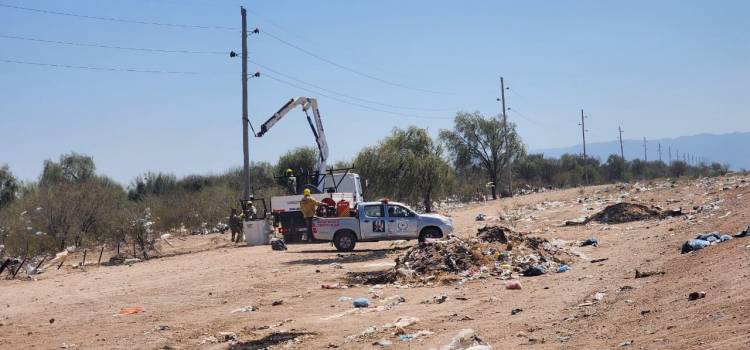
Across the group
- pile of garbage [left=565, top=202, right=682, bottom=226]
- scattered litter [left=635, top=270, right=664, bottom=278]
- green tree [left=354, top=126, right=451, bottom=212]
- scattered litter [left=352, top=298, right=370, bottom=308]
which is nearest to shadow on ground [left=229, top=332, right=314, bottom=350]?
scattered litter [left=352, top=298, right=370, bottom=308]

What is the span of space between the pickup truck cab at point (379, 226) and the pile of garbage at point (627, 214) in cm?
889

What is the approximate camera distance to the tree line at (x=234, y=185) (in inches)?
1205

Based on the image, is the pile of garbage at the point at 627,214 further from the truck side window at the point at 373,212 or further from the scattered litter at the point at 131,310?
the scattered litter at the point at 131,310

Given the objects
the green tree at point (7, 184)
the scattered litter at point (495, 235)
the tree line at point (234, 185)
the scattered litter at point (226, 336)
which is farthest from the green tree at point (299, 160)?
the scattered litter at point (226, 336)

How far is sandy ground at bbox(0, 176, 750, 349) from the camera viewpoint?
33.4 feet

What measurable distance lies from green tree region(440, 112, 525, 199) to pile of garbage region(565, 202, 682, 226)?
45.5 m

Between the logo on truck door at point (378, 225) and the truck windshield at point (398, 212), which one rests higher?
the truck windshield at point (398, 212)

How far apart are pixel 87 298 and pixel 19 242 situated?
515 inches

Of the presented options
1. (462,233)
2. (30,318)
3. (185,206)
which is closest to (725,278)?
(30,318)

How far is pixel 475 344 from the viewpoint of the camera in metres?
10.0

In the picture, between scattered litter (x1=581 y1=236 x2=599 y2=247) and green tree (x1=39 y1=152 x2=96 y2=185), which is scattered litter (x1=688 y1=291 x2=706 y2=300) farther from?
green tree (x1=39 y1=152 x2=96 y2=185)

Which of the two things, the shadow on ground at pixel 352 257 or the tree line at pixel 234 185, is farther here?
the tree line at pixel 234 185

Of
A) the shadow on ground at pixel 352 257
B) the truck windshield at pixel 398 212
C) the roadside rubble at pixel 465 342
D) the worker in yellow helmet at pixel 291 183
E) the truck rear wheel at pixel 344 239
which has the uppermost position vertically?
the worker in yellow helmet at pixel 291 183

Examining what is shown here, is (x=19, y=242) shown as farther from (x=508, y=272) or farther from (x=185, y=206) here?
(x=508, y=272)
